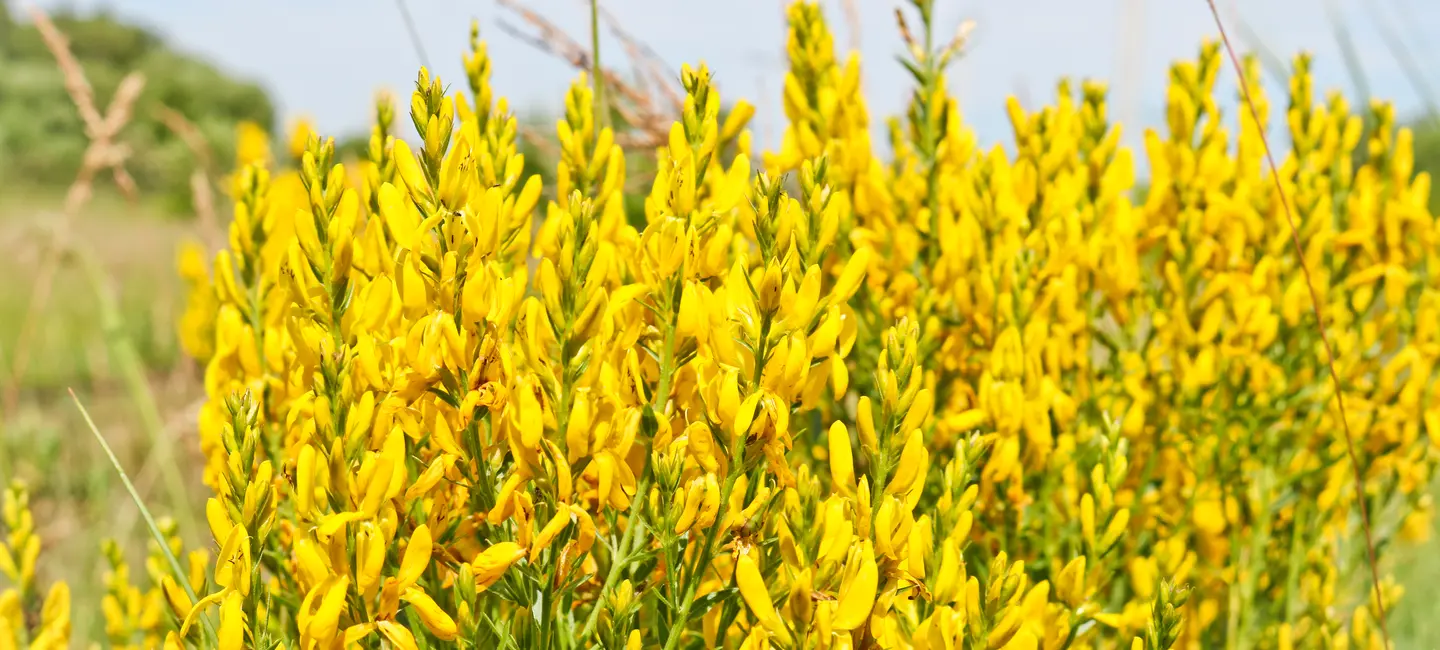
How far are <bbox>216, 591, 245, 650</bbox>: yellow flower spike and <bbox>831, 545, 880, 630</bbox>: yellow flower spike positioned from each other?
53 cm

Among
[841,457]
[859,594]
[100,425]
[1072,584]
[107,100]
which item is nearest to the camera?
[859,594]

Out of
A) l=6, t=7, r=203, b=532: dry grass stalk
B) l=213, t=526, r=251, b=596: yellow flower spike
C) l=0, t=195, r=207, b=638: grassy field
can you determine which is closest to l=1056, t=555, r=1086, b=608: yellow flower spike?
l=213, t=526, r=251, b=596: yellow flower spike

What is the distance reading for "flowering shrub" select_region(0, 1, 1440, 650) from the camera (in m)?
1.04

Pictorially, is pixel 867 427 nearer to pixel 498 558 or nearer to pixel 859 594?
pixel 859 594

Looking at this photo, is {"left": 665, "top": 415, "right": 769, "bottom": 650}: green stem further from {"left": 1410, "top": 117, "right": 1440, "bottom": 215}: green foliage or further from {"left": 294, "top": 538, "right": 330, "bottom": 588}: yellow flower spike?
{"left": 1410, "top": 117, "right": 1440, "bottom": 215}: green foliage

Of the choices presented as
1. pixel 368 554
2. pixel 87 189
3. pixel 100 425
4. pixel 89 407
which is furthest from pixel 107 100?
pixel 368 554

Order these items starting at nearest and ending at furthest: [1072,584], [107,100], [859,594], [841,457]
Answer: [859,594]
[841,457]
[1072,584]
[107,100]

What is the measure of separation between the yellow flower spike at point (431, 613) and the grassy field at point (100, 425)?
224 centimetres

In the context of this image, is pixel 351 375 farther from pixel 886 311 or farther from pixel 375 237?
pixel 886 311

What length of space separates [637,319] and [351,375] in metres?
0.30

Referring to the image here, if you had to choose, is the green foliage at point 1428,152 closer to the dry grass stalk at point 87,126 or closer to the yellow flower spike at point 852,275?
the dry grass stalk at point 87,126

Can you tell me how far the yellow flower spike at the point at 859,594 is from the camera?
955mm

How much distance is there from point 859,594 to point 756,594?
9 centimetres

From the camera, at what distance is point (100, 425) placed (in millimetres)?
5562
